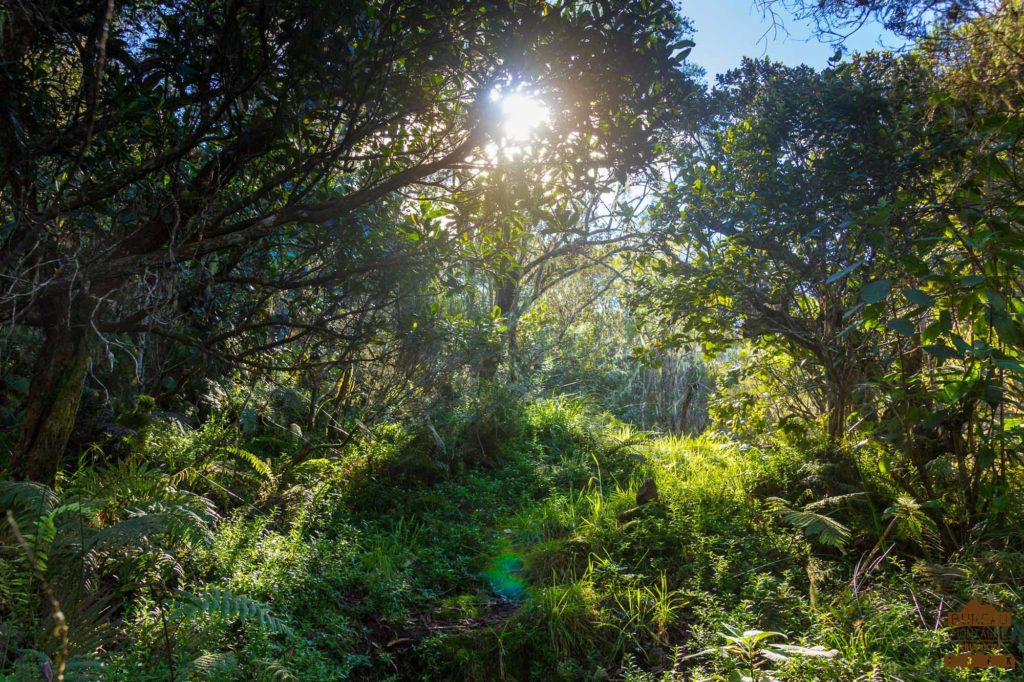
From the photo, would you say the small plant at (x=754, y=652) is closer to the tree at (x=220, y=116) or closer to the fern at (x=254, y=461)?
the tree at (x=220, y=116)

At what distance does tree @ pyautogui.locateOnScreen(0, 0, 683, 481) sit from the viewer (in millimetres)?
3055

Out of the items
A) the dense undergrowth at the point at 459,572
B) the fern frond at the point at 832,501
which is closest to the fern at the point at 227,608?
the dense undergrowth at the point at 459,572

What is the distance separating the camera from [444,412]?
8258 millimetres

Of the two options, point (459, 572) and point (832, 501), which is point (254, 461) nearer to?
point (459, 572)

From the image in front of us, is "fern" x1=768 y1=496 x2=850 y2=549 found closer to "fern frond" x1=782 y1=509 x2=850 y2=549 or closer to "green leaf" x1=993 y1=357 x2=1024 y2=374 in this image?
"fern frond" x1=782 y1=509 x2=850 y2=549

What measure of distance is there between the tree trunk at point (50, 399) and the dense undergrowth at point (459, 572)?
0.84ft

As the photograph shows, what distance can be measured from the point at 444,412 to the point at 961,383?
605 centimetres

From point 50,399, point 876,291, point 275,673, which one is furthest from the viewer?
point 50,399

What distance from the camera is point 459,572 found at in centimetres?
533

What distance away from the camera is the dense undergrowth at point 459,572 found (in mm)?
3080

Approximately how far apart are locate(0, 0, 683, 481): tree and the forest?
0.03 metres

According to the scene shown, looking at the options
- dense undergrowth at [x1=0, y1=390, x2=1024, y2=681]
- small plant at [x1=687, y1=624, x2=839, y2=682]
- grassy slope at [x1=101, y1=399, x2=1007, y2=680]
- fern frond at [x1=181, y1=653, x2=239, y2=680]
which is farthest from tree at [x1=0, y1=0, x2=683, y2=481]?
small plant at [x1=687, y1=624, x2=839, y2=682]

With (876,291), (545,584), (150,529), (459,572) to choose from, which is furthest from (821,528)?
(150,529)

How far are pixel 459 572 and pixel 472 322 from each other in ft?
9.29
